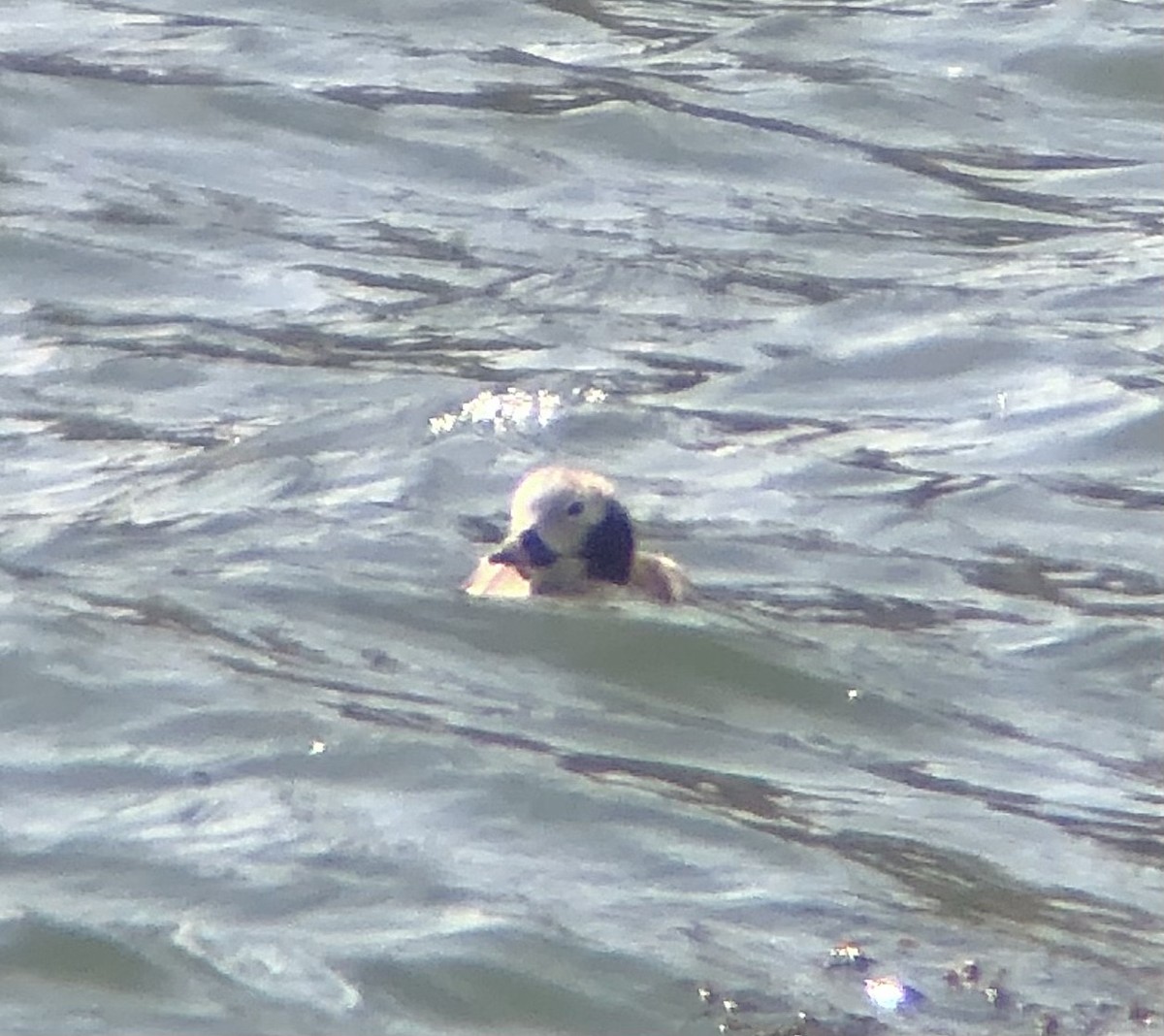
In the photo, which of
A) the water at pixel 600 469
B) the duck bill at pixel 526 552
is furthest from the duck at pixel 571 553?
the water at pixel 600 469

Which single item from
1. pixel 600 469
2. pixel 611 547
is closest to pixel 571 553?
pixel 611 547

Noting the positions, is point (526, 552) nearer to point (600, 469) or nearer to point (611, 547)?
point (611, 547)

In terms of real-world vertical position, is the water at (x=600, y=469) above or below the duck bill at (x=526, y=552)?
below

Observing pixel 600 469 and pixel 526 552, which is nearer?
pixel 526 552

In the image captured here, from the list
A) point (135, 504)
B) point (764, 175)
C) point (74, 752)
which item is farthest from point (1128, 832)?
point (764, 175)

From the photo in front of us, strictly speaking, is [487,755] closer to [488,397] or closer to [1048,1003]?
[1048,1003]

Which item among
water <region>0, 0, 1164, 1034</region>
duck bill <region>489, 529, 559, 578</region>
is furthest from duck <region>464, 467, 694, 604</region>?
water <region>0, 0, 1164, 1034</region>

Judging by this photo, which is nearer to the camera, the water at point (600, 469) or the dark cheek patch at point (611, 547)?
the water at point (600, 469)

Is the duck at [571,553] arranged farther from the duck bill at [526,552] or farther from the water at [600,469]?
the water at [600,469]
